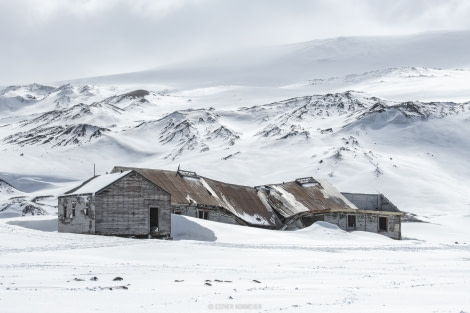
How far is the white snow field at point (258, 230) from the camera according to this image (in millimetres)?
21500

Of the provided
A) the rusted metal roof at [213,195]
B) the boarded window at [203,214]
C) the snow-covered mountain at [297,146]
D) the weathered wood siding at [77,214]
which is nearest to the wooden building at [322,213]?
the rusted metal roof at [213,195]

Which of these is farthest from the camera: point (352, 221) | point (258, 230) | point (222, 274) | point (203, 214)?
point (352, 221)

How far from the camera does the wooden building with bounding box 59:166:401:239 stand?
150 ft

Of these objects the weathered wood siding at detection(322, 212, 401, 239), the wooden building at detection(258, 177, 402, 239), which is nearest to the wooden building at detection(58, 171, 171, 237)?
the wooden building at detection(258, 177, 402, 239)

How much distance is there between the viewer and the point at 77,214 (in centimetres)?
4666

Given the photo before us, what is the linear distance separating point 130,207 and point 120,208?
1.91 feet

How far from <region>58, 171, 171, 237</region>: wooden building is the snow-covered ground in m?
1.54

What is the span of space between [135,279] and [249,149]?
117 metres

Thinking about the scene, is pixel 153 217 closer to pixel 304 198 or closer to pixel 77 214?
pixel 77 214

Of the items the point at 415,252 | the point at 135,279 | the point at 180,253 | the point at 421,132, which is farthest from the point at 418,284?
the point at 421,132

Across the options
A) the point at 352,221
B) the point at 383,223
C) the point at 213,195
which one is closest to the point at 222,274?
the point at 213,195

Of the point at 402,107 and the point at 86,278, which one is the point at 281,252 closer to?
the point at 86,278

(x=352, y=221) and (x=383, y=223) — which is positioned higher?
(x=352, y=221)

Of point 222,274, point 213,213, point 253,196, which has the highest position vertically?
point 253,196
